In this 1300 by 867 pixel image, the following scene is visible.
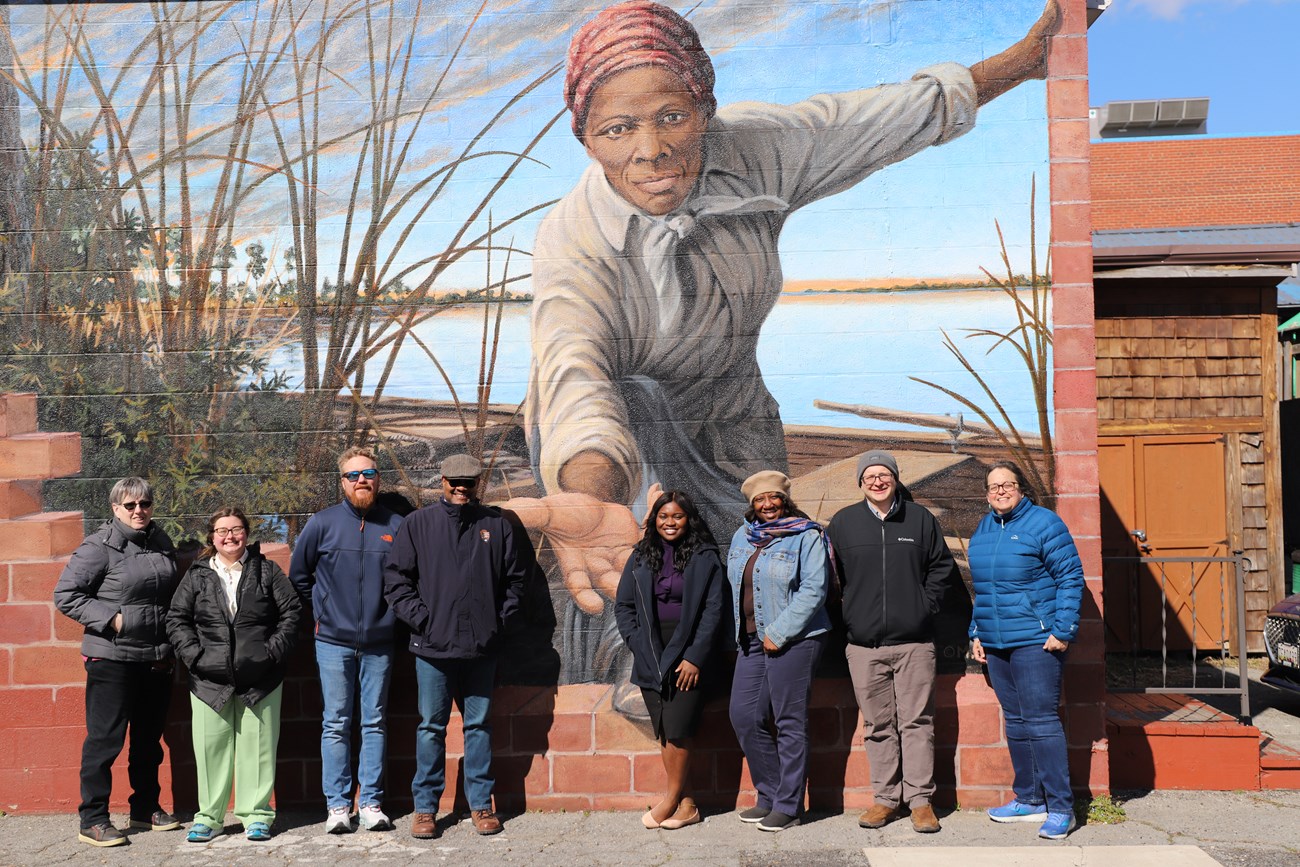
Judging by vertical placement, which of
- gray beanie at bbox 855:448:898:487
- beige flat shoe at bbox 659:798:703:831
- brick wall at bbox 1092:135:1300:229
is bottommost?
beige flat shoe at bbox 659:798:703:831

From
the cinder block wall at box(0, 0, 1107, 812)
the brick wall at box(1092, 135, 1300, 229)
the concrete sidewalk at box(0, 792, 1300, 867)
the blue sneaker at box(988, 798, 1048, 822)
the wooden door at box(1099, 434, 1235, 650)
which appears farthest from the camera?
the brick wall at box(1092, 135, 1300, 229)

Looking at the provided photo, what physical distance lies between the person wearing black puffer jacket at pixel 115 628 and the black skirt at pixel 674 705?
2485 millimetres

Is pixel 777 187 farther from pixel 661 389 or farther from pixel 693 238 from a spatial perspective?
pixel 661 389

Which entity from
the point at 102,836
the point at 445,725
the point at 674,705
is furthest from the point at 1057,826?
the point at 102,836

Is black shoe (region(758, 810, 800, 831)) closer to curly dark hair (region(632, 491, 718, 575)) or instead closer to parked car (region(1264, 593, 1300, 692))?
curly dark hair (region(632, 491, 718, 575))

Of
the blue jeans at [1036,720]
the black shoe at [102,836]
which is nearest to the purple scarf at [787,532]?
the blue jeans at [1036,720]

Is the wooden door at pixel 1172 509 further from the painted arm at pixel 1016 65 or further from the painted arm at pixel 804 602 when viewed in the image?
the painted arm at pixel 804 602

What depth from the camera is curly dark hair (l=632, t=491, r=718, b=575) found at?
5738 millimetres

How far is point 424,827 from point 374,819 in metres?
0.26

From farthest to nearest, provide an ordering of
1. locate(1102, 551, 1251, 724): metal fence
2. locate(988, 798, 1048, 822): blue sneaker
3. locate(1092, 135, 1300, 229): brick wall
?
locate(1092, 135, 1300, 229): brick wall < locate(1102, 551, 1251, 724): metal fence < locate(988, 798, 1048, 822): blue sneaker

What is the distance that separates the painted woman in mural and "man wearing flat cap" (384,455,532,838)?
15.9 inches

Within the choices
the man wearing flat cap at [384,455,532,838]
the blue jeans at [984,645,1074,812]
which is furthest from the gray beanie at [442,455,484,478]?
the blue jeans at [984,645,1074,812]

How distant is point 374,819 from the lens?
5652 millimetres

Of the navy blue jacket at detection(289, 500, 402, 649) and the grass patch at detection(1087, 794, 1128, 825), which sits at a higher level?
the navy blue jacket at detection(289, 500, 402, 649)
